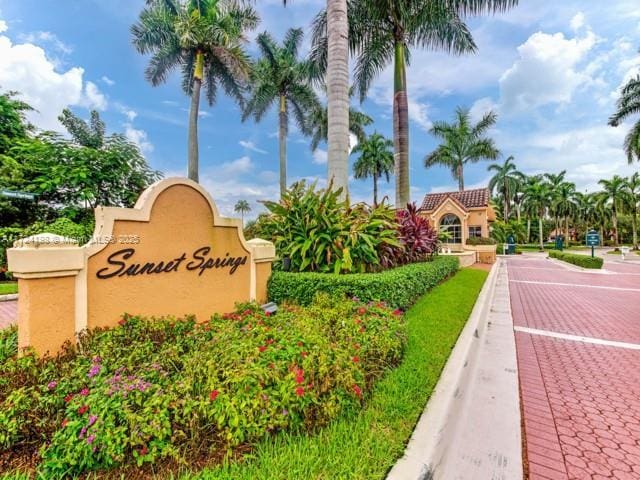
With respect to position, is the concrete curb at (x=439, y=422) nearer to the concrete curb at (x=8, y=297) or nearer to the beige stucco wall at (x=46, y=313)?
the beige stucco wall at (x=46, y=313)

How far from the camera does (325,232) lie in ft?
22.2

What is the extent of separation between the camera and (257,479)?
6.36 feet

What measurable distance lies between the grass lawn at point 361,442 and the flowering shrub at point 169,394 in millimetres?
132

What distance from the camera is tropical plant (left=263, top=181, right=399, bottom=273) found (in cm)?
670

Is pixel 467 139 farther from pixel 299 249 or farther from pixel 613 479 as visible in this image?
pixel 613 479

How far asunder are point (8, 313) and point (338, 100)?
32.9 ft

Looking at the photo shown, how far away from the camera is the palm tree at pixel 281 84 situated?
78.2 feet

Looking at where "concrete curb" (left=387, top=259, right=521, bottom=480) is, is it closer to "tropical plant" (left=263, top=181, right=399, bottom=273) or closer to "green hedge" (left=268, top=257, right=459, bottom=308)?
"green hedge" (left=268, top=257, right=459, bottom=308)

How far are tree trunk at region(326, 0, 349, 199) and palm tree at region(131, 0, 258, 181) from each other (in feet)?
42.8

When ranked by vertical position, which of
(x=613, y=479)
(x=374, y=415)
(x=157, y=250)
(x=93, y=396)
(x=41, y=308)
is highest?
(x=157, y=250)

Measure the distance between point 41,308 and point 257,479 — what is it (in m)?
2.94

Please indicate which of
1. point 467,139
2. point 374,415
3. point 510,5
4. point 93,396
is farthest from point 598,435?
point 467,139

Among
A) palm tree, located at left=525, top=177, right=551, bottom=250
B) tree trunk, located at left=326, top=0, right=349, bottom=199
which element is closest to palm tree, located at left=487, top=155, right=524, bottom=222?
palm tree, located at left=525, top=177, right=551, bottom=250

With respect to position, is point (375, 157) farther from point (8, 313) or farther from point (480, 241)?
point (8, 313)
